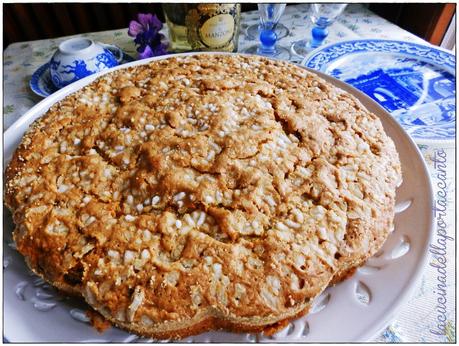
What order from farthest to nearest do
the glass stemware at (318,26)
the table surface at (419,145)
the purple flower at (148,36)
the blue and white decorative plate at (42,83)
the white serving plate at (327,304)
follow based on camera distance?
the glass stemware at (318,26) < the purple flower at (148,36) < the blue and white decorative plate at (42,83) < the table surface at (419,145) < the white serving plate at (327,304)

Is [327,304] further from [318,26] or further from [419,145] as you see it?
[318,26]

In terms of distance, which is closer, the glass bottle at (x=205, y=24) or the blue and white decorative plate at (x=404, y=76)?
the blue and white decorative plate at (x=404, y=76)

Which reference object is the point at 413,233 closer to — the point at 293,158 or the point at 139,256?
the point at 293,158

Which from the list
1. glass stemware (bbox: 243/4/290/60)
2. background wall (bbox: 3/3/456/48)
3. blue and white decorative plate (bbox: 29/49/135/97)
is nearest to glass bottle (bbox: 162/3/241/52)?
glass stemware (bbox: 243/4/290/60)

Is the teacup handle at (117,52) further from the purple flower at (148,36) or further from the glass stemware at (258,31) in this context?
the glass stemware at (258,31)

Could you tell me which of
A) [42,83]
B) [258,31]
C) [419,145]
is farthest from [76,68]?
[419,145]

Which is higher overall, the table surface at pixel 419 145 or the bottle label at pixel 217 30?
the bottle label at pixel 217 30

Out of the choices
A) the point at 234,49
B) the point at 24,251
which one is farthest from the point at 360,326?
the point at 234,49

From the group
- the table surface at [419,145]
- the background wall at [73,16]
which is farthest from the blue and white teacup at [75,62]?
the background wall at [73,16]
